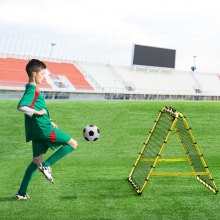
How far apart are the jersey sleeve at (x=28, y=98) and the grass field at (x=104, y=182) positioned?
4.98 feet

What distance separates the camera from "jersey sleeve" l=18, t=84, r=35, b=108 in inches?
211

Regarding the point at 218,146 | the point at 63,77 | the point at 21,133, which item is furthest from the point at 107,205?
the point at 63,77

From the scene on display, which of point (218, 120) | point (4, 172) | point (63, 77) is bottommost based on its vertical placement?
point (4, 172)

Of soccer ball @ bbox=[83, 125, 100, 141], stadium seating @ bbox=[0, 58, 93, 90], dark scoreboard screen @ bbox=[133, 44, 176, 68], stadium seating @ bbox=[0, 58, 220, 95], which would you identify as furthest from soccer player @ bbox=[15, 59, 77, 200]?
dark scoreboard screen @ bbox=[133, 44, 176, 68]

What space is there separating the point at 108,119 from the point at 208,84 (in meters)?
42.0

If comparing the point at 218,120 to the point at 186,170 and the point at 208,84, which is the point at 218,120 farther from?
the point at 208,84

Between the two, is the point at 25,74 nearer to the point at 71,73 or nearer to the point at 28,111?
the point at 71,73

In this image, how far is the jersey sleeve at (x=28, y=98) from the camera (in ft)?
17.6

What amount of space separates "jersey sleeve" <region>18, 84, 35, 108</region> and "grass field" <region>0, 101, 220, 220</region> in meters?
1.52

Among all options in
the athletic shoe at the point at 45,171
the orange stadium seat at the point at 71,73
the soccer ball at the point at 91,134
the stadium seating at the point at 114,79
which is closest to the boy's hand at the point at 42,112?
the athletic shoe at the point at 45,171

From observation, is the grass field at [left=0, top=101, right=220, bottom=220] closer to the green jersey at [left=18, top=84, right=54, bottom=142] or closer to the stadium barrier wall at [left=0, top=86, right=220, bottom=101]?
the green jersey at [left=18, top=84, right=54, bottom=142]

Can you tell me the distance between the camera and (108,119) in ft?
51.4

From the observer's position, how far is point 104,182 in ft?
23.5

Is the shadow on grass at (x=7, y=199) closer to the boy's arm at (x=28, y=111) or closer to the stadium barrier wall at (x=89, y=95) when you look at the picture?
the boy's arm at (x=28, y=111)
